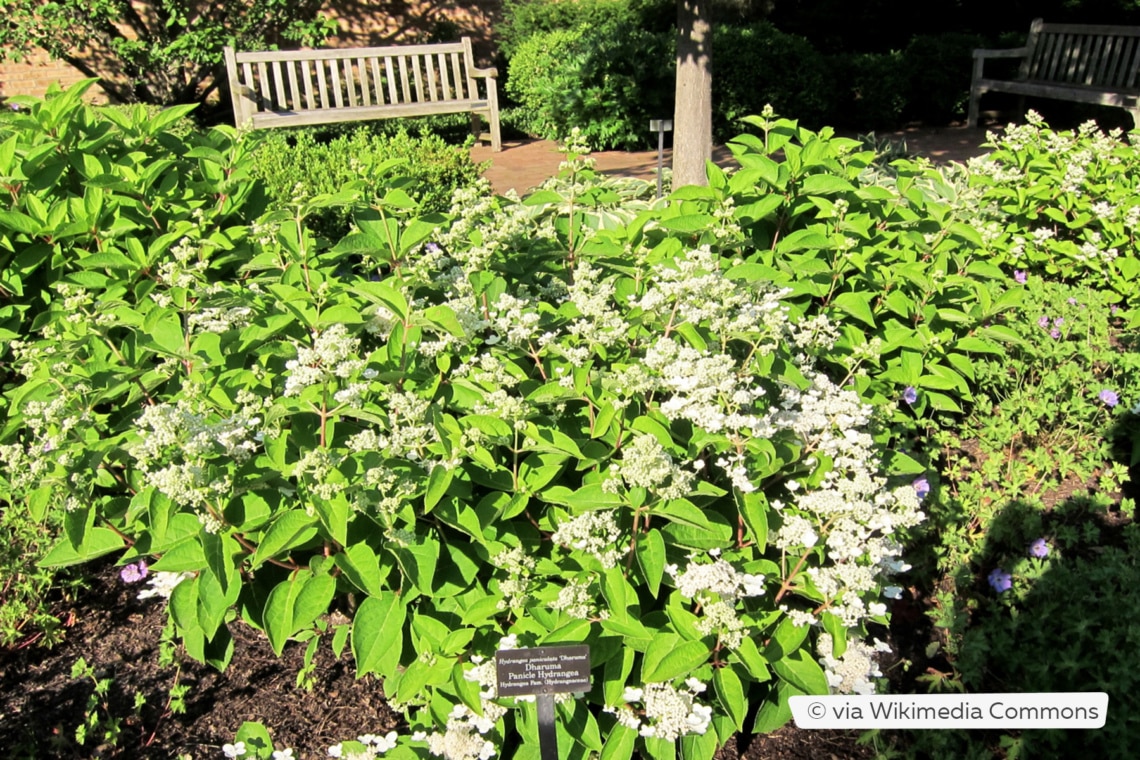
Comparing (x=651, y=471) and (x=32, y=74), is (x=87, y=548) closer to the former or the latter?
(x=651, y=471)

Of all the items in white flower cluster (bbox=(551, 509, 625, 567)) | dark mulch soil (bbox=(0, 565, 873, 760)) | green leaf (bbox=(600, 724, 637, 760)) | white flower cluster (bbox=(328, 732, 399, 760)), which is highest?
white flower cluster (bbox=(551, 509, 625, 567))

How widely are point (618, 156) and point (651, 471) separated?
293 inches

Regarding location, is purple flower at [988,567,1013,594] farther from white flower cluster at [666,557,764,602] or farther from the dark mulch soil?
white flower cluster at [666,557,764,602]

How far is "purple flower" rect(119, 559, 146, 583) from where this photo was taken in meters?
2.55

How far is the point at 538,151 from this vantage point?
917 cm

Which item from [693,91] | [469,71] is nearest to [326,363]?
[693,91]

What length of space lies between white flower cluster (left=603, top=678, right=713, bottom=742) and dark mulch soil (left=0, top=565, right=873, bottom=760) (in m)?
0.44

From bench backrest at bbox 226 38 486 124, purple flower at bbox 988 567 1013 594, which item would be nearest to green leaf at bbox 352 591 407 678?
purple flower at bbox 988 567 1013 594

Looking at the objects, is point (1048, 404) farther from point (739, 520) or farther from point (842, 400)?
point (739, 520)

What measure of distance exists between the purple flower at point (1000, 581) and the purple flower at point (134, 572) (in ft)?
7.95

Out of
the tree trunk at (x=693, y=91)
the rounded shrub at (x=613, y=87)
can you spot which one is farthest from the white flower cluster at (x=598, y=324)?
the rounded shrub at (x=613, y=87)

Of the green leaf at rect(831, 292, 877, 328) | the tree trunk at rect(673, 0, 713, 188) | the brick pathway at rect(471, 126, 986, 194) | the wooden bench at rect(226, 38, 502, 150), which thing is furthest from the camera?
the wooden bench at rect(226, 38, 502, 150)

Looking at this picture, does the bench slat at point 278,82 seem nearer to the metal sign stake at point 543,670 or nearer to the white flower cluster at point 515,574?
the white flower cluster at point 515,574

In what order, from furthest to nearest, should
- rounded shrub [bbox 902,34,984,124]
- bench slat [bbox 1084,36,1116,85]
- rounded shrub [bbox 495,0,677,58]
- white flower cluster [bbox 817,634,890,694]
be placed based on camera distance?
1. rounded shrub [bbox 495,0,677,58]
2. rounded shrub [bbox 902,34,984,124]
3. bench slat [bbox 1084,36,1116,85]
4. white flower cluster [bbox 817,634,890,694]
